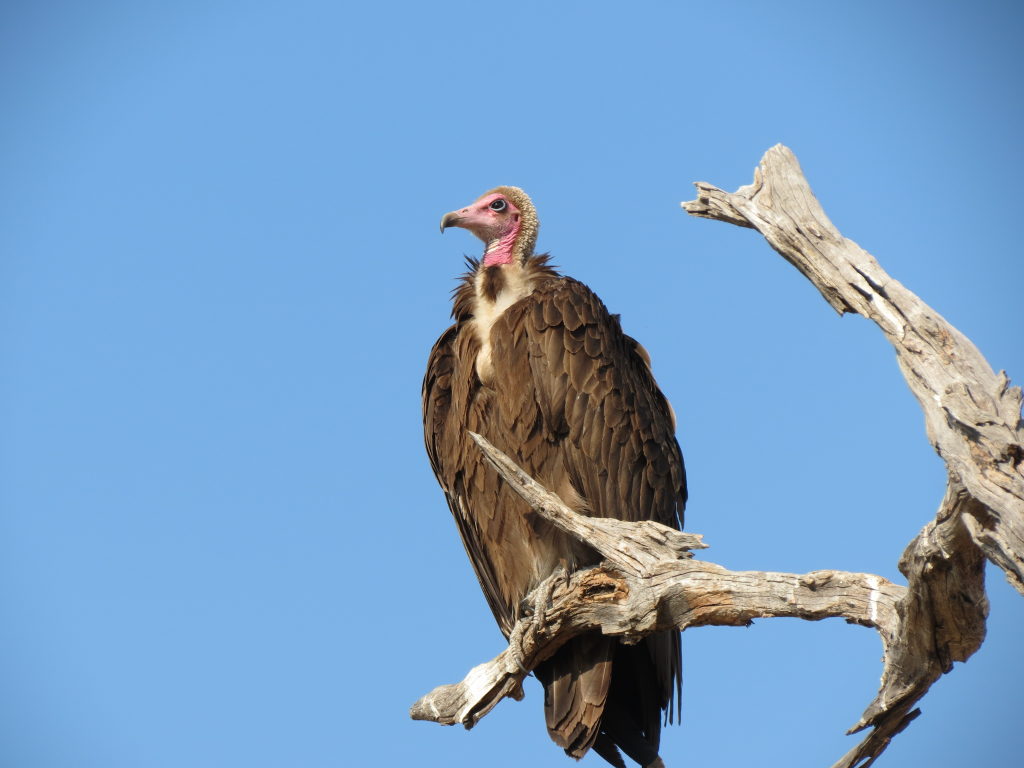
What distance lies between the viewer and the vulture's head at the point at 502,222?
6.72 meters

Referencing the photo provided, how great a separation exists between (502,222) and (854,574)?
3.42 meters

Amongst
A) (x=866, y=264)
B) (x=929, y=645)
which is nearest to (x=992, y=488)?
Result: (x=929, y=645)

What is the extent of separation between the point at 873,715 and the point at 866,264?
1.52 m

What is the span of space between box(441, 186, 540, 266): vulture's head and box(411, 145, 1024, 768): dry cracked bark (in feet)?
6.03

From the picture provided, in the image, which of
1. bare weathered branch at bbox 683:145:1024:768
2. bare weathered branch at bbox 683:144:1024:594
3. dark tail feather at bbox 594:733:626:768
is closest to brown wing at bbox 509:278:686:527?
dark tail feather at bbox 594:733:626:768

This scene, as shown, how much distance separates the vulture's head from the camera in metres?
6.72

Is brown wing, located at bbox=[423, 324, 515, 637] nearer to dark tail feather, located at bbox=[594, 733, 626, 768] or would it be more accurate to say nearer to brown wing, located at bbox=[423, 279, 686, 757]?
brown wing, located at bbox=[423, 279, 686, 757]

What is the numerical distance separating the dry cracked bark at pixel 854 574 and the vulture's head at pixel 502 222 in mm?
1838

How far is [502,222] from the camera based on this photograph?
6848mm

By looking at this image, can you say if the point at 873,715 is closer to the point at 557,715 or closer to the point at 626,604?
the point at 626,604

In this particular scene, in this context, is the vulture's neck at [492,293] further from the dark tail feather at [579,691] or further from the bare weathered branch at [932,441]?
the bare weathered branch at [932,441]

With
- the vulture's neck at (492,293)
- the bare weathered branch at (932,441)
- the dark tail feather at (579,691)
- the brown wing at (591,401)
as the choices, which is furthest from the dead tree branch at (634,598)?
the vulture's neck at (492,293)

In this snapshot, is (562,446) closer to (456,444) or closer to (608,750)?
(456,444)

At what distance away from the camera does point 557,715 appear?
584cm
